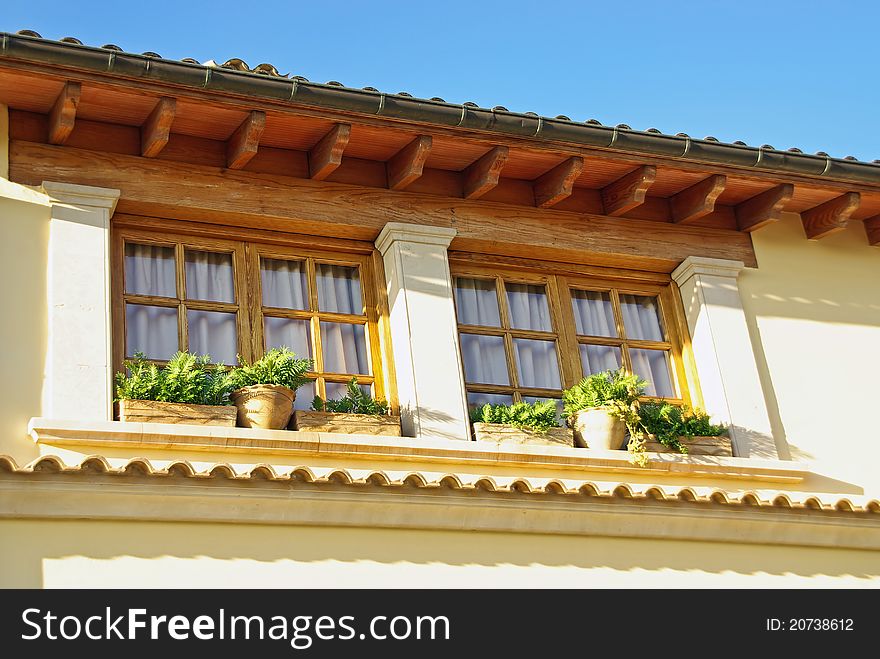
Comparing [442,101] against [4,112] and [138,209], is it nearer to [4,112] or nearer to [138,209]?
[138,209]

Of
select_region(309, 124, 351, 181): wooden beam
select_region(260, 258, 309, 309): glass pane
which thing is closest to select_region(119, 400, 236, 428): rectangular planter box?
select_region(260, 258, 309, 309): glass pane

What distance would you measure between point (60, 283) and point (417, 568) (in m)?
2.61

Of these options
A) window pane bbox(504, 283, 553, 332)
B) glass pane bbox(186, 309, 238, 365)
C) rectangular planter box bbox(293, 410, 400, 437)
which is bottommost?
rectangular planter box bbox(293, 410, 400, 437)

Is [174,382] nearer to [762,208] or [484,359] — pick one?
[484,359]

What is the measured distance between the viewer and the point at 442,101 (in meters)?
8.29

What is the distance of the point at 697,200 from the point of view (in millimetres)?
9305

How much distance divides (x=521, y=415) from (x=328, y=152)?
206cm

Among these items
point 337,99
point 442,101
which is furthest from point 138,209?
point 442,101

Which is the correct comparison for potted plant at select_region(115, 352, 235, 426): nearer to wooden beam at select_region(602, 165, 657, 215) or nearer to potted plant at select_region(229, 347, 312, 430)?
potted plant at select_region(229, 347, 312, 430)

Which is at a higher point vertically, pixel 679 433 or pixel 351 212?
pixel 351 212

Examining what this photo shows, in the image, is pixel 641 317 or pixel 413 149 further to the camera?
pixel 641 317

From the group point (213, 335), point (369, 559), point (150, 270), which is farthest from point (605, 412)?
point (150, 270)

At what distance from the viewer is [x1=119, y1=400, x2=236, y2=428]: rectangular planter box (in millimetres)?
7199

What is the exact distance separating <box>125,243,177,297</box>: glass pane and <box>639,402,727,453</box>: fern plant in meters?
3.10
